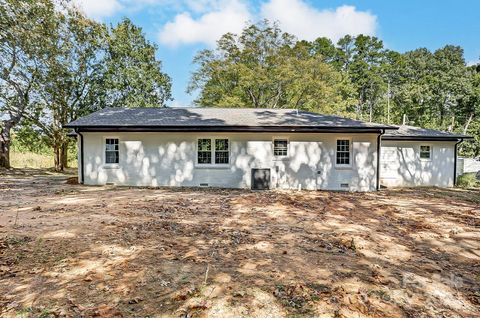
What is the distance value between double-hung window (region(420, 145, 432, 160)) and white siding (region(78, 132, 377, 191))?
15.1 feet

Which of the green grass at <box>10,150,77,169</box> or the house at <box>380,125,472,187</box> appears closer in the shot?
the house at <box>380,125,472,187</box>

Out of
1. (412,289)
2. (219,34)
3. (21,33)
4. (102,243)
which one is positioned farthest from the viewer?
(219,34)

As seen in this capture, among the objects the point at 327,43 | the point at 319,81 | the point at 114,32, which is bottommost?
the point at 319,81

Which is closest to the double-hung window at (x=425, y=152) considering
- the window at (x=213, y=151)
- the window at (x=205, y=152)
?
the window at (x=213, y=151)

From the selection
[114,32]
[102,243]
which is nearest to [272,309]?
[102,243]

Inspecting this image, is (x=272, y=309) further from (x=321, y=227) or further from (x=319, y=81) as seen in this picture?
(x=319, y=81)

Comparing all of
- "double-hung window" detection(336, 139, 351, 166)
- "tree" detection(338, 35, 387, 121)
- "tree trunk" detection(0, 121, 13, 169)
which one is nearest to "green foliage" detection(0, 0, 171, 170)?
"tree trunk" detection(0, 121, 13, 169)

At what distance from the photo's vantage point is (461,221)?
24.9 ft

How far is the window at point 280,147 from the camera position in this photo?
523 inches

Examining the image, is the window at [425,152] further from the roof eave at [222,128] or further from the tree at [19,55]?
the tree at [19,55]

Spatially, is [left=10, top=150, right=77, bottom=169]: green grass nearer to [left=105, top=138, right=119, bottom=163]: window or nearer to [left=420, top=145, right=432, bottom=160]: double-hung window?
[left=105, top=138, right=119, bottom=163]: window

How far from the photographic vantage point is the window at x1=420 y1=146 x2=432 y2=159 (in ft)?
51.9

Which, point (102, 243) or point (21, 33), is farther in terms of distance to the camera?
point (21, 33)

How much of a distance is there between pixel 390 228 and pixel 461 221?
237cm
